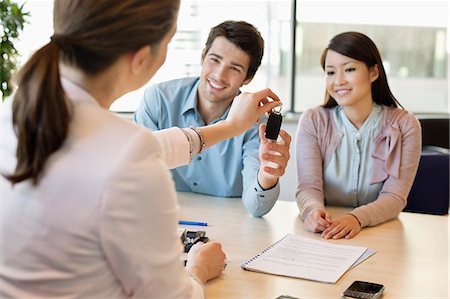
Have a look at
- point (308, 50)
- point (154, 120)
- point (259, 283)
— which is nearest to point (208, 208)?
point (154, 120)

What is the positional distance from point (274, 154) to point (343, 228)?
1.01 feet

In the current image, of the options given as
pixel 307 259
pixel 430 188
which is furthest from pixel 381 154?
pixel 307 259

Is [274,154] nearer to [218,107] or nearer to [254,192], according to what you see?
[254,192]

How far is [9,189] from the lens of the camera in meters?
0.94

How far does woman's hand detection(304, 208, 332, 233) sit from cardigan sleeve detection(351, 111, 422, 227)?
156 mm

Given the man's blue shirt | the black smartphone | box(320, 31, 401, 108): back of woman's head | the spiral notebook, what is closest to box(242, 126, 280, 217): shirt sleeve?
the man's blue shirt

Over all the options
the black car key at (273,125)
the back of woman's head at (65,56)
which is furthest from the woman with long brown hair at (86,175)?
the black car key at (273,125)

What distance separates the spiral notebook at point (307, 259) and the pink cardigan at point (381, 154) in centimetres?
33

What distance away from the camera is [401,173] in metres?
2.17

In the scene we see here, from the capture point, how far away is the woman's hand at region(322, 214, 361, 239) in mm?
1796

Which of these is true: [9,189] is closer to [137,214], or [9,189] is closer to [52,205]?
[52,205]

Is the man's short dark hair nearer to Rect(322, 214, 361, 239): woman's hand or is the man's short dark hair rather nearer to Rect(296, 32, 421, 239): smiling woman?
Rect(296, 32, 421, 239): smiling woman

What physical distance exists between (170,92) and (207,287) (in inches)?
45.3

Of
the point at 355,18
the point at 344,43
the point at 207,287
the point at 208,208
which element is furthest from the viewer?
the point at 355,18
